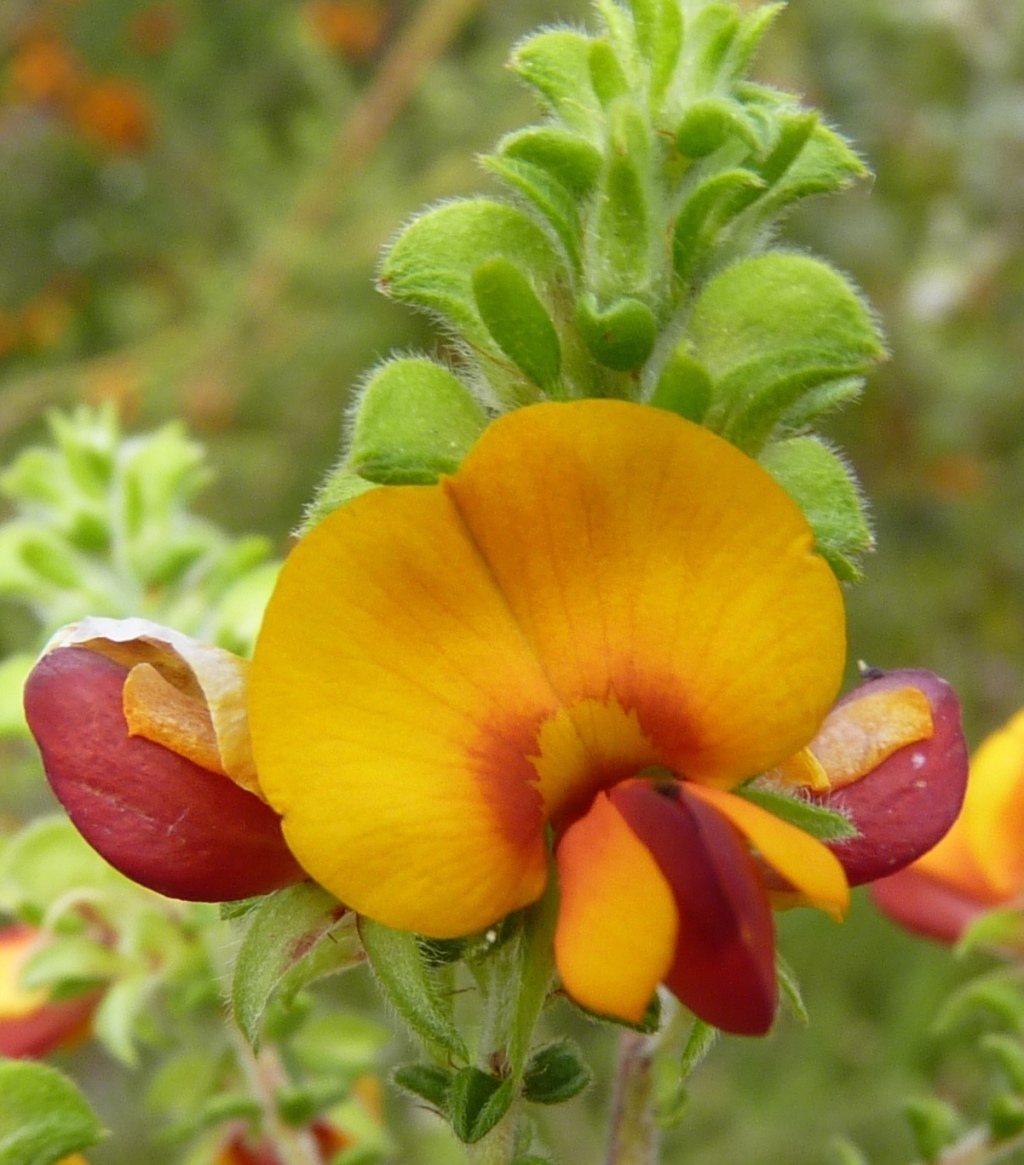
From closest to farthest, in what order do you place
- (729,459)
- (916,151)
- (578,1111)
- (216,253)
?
1. (729,459)
2. (578,1111)
3. (916,151)
4. (216,253)

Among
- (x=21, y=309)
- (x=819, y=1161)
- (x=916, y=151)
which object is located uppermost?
(x=916, y=151)

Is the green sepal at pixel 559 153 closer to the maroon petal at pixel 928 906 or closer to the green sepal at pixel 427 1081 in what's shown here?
the green sepal at pixel 427 1081

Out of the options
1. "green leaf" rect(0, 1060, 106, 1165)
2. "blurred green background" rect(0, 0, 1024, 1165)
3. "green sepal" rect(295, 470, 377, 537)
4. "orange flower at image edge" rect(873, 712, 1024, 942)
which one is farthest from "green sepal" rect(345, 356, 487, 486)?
"blurred green background" rect(0, 0, 1024, 1165)

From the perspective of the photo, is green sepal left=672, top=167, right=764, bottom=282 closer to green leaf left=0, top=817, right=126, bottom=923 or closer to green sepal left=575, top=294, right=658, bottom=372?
green sepal left=575, top=294, right=658, bottom=372

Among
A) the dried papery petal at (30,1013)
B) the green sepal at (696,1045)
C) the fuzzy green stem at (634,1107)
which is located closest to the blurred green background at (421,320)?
the dried papery petal at (30,1013)

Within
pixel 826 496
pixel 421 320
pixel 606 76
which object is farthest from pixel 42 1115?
pixel 421 320

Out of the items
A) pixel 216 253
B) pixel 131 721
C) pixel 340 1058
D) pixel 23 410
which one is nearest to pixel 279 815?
pixel 131 721

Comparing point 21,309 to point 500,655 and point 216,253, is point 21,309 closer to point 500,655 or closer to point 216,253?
point 216,253
